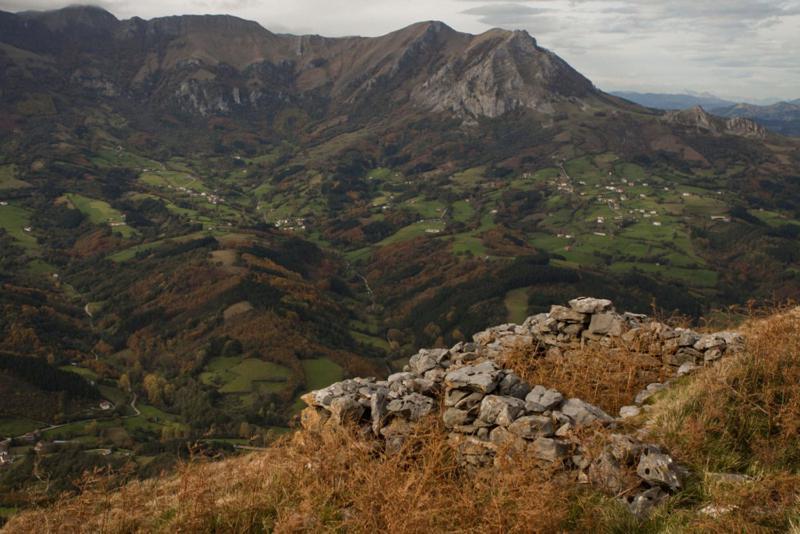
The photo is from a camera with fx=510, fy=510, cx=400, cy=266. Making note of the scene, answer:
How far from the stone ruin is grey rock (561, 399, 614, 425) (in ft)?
0.08

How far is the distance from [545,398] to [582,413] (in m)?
1.00

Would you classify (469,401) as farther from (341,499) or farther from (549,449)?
(341,499)

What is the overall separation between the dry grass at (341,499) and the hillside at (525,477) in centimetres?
3

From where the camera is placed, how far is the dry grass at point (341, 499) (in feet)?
30.0

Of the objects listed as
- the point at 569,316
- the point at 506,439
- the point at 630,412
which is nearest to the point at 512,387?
the point at 506,439

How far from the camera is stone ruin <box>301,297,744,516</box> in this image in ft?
32.5

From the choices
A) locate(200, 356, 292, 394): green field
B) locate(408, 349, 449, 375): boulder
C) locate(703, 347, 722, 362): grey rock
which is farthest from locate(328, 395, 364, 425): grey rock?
locate(200, 356, 292, 394): green field

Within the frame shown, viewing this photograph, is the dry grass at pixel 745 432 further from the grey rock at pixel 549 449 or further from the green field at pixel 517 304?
the green field at pixel 517 304

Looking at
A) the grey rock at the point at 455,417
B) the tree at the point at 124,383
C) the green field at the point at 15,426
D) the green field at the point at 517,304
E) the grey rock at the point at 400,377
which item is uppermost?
the grey rock at the point at 455,417

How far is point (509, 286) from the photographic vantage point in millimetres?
147750

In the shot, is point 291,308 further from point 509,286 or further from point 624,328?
point 624,328

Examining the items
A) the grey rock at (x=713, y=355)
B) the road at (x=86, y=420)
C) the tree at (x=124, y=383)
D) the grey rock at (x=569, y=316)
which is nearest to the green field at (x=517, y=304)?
the road at (x=86, y=420)

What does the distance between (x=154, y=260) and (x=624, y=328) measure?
597 ft

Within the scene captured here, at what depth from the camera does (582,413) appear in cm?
1183
